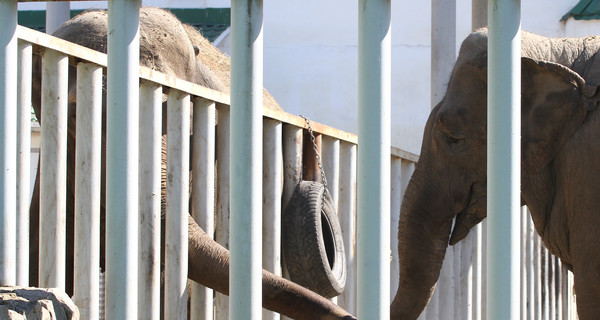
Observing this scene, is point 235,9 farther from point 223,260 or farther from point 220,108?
point 220,108

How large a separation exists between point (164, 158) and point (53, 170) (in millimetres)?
1069

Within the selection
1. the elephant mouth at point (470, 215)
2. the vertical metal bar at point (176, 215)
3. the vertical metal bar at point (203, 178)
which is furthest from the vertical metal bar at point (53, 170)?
the elephant mouth at point (470, 215)

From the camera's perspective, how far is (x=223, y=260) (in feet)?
13.7

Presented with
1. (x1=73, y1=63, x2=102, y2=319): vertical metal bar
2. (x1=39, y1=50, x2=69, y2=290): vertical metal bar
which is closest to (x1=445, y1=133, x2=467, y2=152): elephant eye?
(x1=73, y1=63, x2=102, y2=319): vertical metal bar

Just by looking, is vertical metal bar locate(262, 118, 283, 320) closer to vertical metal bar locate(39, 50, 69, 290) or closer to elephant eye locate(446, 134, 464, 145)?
elephant eye locate(446, 134, 464, 145)

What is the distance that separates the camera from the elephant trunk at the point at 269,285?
12.1 feet

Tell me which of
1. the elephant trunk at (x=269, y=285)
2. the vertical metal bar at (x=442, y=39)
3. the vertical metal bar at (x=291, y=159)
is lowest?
the elephant trunk at (x=269, y=285)

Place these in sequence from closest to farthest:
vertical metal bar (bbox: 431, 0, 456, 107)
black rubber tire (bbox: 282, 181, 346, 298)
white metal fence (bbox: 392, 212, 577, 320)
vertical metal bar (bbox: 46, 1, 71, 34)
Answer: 1. black rubber tire (bbox: 282, 181, 346, 298)
2. white metal fence (bbox: 392, 212, 577, 320)
3. vertical metal bar (bbox: 431, 0, 456, 107)
4. vertical metal bar (bbox: 46, 1, 71, 34)

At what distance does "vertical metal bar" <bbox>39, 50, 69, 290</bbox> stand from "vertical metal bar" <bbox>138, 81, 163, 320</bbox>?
0.44 metres

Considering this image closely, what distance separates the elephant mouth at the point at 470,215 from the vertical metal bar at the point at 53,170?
170cm

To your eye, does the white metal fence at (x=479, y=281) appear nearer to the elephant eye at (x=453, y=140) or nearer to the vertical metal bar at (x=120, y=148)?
the elephant eye at (x=453, y=140)

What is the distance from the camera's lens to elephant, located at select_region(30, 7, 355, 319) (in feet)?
12.3

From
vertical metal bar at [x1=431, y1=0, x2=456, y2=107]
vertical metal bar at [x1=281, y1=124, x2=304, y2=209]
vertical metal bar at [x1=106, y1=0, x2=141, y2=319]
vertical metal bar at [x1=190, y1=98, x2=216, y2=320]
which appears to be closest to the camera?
vertical metal bar at [x1=106, y1=0, x2=141, y2=319]


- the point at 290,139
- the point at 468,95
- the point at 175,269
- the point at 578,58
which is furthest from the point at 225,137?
the point at 578,58
